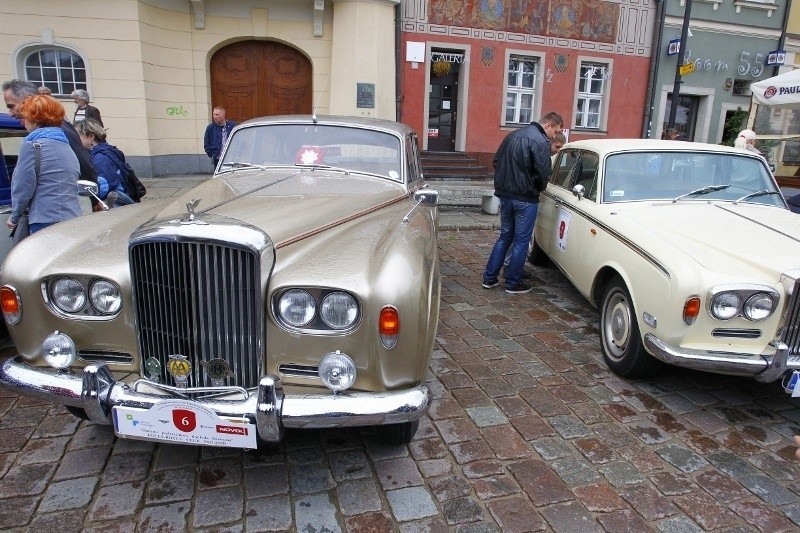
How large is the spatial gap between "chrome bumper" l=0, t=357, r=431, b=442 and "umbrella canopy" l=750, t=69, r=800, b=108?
8.72 metres

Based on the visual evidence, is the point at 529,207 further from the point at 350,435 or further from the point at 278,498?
the point at 278,498

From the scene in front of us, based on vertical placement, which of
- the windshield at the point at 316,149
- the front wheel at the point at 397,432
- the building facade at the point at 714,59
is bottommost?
the front wheel at the point at 397,432

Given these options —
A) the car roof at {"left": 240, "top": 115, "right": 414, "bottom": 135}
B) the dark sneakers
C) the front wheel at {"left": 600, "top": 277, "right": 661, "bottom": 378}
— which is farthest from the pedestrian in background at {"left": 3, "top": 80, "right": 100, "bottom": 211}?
the front wheel at {"left": 600, "top": 277, "right": 661, "bottom": 378}

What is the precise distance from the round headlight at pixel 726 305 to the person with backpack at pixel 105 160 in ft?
16.1

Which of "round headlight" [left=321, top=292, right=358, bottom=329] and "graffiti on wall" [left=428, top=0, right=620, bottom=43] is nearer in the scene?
"round headlight" [left=321, top=292, right=358, bottom=329]

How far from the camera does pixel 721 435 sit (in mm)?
3123

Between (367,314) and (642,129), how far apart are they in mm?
15716

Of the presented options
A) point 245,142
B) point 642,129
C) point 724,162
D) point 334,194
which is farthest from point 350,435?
point 642,129

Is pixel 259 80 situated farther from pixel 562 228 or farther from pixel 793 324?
pixel 793 324

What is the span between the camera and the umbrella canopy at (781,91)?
7992 mm

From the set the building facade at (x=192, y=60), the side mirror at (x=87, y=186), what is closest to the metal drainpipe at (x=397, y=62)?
the building facade at (x=192, y=60)

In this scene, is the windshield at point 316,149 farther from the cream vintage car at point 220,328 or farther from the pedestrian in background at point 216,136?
the pedestrian in background at point 216,136

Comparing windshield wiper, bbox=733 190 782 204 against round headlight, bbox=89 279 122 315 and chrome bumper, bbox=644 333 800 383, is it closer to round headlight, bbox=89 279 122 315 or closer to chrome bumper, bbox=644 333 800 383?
→ chrome bumper, bbox=644 333 800 383

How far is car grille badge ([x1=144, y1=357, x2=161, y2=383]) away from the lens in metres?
2.37
